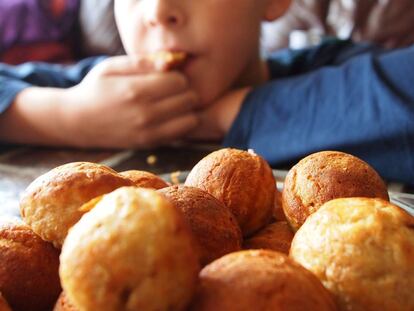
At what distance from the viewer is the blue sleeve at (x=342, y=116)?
0.79 meters

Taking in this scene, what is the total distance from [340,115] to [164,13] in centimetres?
36

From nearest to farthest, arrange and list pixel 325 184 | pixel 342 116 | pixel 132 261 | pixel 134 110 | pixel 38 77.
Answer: pixel 132 261
pixel 325 184
pixel 342 116
pixel 134 110
pixel 38 77

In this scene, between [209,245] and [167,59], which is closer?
[209,245]

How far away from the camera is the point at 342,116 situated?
86cm

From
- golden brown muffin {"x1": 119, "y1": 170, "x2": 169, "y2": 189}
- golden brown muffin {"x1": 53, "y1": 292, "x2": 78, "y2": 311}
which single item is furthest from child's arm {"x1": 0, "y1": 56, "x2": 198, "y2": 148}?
golden brown muffin {"x1": 53, "y1": 292, "x2": 78, "y2": 311}

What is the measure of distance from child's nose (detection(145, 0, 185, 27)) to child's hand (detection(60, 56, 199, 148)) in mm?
105

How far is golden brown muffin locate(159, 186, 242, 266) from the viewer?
31 cm

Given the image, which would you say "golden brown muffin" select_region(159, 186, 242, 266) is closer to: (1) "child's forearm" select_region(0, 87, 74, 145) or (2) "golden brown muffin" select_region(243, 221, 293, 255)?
(2) "golden brown muffin" select_region(243, 221, 293, 255)

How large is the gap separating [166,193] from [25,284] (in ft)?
0.35

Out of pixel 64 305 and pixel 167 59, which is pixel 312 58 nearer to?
pixel 167 59

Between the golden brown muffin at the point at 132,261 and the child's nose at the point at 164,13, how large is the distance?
2.27 feet

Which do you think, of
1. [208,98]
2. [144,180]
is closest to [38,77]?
[208,98]

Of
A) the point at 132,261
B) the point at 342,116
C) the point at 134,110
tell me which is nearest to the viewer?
the point at 132,261

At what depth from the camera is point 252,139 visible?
36.0 inches
